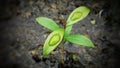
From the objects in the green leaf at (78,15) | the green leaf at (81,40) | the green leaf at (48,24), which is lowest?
the green leaf at (81,40)

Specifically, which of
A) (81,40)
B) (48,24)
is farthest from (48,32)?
(81,40)

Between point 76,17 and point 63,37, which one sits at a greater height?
point 76,17

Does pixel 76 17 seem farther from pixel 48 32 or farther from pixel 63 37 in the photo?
pixel 48 32

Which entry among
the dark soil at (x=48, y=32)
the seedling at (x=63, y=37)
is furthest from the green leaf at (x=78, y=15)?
the dark soil at (x=48, y=32)

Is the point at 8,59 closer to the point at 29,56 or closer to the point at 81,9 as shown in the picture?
the point at 29,56

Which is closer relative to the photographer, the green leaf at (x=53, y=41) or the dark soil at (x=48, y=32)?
the green leaf at (x=53, y=41)

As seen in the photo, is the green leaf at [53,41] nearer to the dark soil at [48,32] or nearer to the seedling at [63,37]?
the seedling at [63,37]
